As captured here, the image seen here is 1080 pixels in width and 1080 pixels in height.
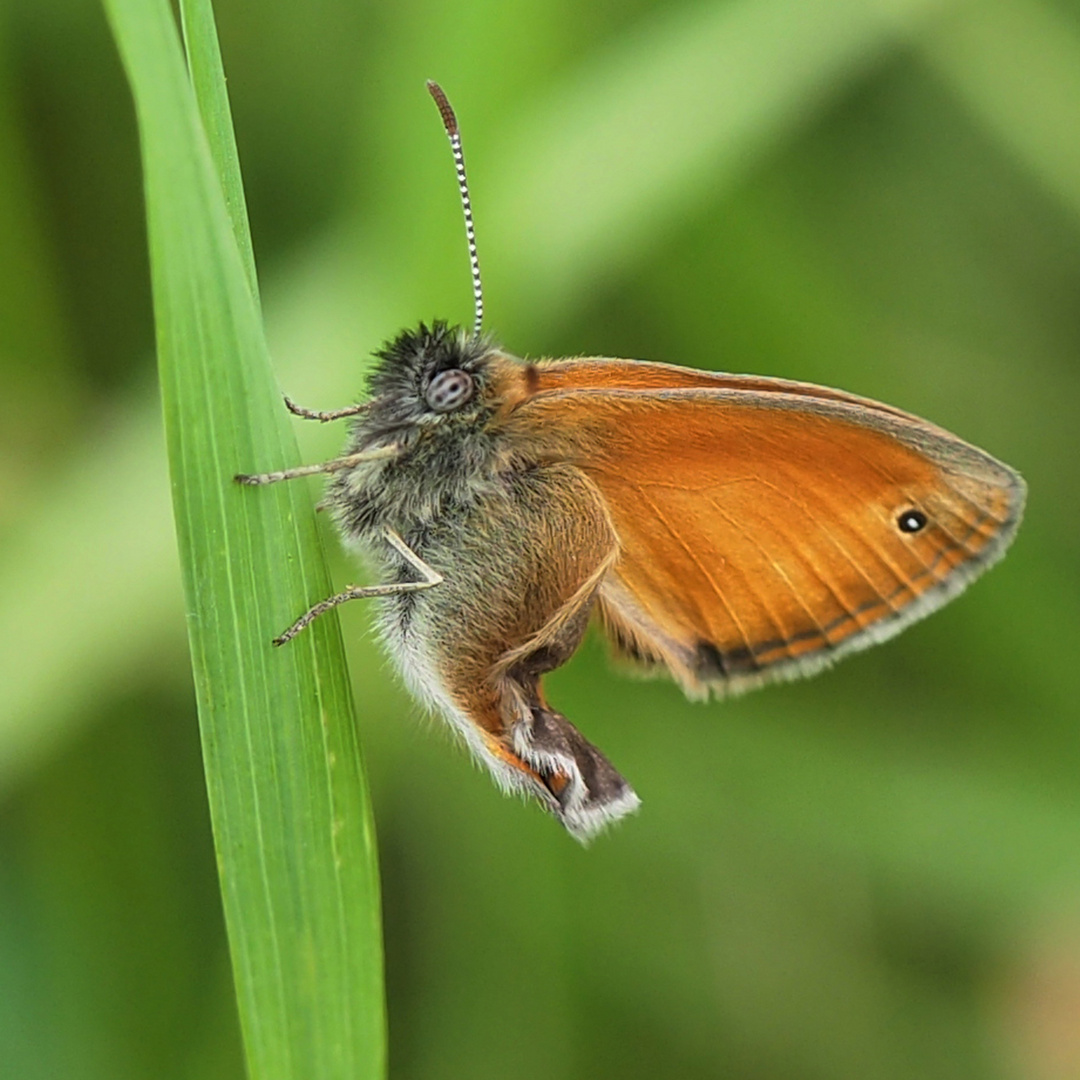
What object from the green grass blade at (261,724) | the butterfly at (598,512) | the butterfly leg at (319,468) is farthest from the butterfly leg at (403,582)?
the green grass blade at (261,724)

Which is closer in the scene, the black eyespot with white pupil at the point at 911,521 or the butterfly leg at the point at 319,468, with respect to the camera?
the butterfly leg at the point at 319,468

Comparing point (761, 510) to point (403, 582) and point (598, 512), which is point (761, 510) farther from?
point (403, 582)

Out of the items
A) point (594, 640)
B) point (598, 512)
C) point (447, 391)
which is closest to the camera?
point (447, 391)

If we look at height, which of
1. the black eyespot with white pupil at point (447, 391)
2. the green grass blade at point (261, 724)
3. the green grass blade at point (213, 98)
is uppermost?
the green grass blade at point (213, 98)

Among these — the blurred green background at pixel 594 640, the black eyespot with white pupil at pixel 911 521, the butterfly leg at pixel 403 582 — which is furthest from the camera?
the blurred green background at pixel 594 640

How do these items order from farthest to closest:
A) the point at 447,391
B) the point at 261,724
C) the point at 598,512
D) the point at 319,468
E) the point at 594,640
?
the point at 594,640
the point at 598,512
the point at 447,391
the point at 319,468
the point at 261,724

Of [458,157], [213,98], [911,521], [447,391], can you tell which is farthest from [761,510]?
[213,98]

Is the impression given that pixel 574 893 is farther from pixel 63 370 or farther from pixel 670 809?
pixel 63 370

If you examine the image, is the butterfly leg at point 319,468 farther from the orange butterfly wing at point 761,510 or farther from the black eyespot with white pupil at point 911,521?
the black eyespot with white pupil at point 911,521
